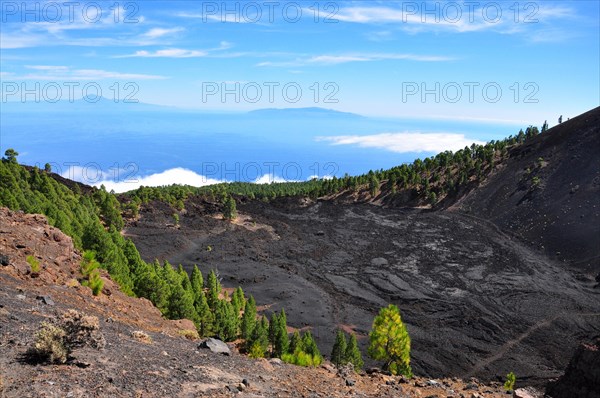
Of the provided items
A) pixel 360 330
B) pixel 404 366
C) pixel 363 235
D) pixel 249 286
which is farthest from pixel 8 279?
pixel 363 235

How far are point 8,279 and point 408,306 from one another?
50.5 meters

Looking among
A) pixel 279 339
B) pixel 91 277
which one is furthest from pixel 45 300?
pixel 279 339

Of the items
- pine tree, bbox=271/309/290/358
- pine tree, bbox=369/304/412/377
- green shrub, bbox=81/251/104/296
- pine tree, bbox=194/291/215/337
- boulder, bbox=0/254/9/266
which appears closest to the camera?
boulder, bbox=0/254/9/266

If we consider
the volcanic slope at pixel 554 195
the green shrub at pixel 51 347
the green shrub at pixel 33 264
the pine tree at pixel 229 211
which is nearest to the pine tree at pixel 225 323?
the green shrub at pixel 33 264

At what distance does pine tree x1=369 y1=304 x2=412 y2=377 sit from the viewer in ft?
112

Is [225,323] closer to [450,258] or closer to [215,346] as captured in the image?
[215,346]

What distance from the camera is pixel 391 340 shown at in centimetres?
3425

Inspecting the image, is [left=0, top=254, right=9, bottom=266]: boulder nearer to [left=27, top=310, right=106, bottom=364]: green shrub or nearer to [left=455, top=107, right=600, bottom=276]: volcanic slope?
[left=27, top=310, right=106, bottom=364]: green shrub

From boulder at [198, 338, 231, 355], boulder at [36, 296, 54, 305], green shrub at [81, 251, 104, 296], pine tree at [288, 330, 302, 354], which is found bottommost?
pine tree at [288, 330, 302, 354]

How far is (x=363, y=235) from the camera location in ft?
324

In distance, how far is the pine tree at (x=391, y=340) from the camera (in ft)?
112

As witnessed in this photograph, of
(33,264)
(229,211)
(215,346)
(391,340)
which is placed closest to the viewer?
(215,346)

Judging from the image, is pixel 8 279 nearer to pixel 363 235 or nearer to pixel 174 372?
pixel 174 372

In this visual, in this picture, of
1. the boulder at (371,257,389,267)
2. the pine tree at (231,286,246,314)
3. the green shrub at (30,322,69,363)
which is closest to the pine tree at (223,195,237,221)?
the boulder at (371,257,389,267)
